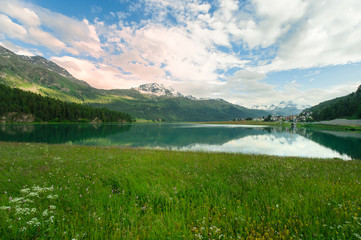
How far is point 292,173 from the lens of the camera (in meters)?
8.80

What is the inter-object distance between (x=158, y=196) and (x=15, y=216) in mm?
3884

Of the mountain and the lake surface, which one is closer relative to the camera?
the lake surface

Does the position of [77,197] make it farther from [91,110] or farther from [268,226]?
[91,110]

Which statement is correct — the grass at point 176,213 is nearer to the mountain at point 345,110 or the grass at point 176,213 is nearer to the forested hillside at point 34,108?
the forested hillside at point 34,108

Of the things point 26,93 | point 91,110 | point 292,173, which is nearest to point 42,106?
point 26,93

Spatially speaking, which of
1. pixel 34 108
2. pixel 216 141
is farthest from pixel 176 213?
pixel 34 108

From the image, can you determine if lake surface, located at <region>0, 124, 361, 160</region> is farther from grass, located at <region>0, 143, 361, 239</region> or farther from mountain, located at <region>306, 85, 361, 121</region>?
mountain, located at <region>306, 85, 361, 121</region>

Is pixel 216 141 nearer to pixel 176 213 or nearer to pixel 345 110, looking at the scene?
pixel 176 213

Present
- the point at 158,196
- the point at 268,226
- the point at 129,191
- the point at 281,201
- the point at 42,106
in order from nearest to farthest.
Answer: the point at 268,226, the point at 281,201, the point at 158,196, the point at 129,191, the point at 42,106

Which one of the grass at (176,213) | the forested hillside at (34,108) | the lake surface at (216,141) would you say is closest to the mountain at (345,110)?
the lake surface at (216,141)

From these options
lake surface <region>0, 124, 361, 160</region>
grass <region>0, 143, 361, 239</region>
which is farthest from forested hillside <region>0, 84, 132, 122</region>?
grass <region>0, 143, 361, 239</region>

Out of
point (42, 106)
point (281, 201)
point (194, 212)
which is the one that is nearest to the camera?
point (194, 212)

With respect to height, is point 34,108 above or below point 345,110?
above

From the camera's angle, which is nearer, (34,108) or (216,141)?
(216,141)
